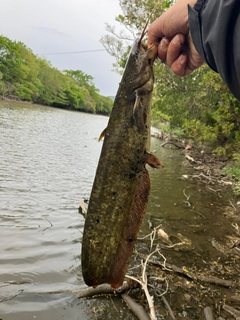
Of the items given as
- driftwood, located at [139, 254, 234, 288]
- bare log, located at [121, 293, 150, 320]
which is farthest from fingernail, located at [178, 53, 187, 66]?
driftwood, located at [139, 254, 234, 288]

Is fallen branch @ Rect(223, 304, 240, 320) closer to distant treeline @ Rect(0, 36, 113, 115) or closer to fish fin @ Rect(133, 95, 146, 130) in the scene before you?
fish fin @ Rect(133, 95, 146, 130)

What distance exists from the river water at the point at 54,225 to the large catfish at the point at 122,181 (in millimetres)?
2506

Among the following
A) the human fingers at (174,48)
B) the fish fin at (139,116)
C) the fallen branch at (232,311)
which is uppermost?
the human fingers at (174,48)

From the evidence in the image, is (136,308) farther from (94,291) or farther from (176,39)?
(176,39)

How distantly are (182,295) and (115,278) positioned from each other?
126 inches

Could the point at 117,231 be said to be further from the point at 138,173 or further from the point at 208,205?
the point at 208,205

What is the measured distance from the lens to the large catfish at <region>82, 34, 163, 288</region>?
2.50 m

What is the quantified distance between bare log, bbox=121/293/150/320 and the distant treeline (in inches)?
2684

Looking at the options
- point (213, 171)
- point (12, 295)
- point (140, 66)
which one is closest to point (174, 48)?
point (140, 66)

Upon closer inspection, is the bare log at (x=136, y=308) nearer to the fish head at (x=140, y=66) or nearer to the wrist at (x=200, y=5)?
the fish head at (x=140, y=66)

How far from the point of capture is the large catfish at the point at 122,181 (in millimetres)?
2498

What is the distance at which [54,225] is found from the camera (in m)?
7.97

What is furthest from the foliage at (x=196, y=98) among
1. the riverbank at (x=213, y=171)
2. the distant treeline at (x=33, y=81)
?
the distant treeline at (x=33, y=81)

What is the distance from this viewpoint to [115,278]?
268 centimetres
